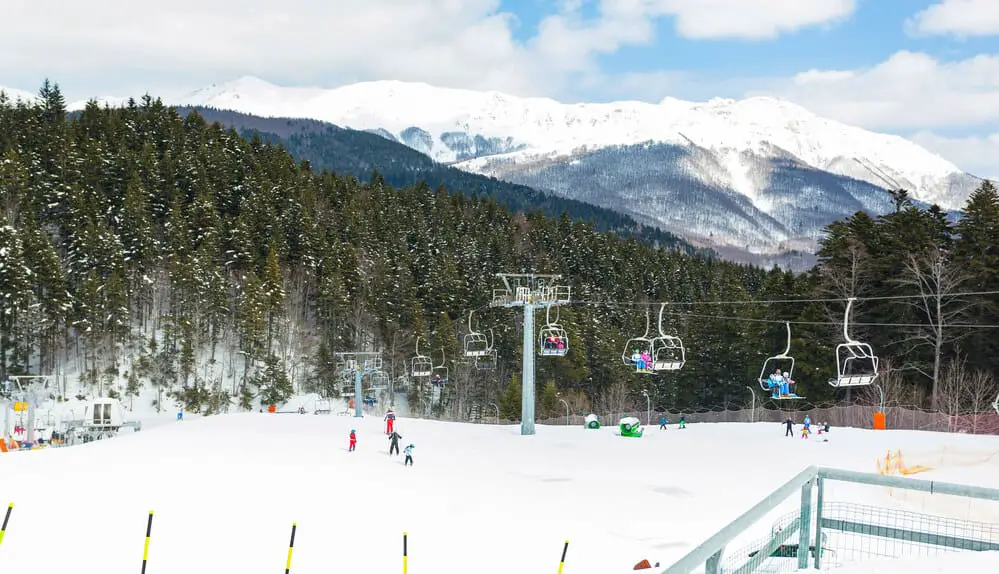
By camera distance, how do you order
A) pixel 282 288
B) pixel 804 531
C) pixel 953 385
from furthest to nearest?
pixel 282 288
pixel 953 385
pixel 804 531

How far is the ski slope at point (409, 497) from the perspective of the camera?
18.0 metres

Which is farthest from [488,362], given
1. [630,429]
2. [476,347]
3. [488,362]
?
[630,429]

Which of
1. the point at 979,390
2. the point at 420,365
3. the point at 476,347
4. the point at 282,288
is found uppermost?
the point at 282,288

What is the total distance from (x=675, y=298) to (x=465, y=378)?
45008 mm

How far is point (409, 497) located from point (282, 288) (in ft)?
229

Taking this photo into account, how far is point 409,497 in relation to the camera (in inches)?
982

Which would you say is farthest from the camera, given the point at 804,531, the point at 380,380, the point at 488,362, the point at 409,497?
the point at 380,380

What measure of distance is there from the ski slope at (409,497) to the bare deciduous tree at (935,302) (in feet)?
49.0

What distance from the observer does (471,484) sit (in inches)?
1084

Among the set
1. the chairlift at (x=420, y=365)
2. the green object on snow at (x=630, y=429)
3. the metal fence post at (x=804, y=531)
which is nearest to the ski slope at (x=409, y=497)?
the metal fence post at (x=804, y=531)

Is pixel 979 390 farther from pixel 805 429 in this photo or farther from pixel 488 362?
pixel 488 362

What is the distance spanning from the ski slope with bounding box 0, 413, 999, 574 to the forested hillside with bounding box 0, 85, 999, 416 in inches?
1059

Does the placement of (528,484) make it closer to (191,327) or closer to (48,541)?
(48,541)

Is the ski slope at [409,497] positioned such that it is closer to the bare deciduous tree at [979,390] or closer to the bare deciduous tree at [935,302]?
the bare deciduous tree at [979,390]
